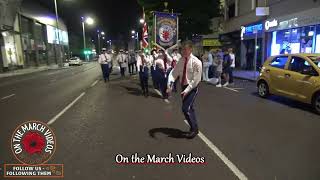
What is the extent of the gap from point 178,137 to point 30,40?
44943 mm

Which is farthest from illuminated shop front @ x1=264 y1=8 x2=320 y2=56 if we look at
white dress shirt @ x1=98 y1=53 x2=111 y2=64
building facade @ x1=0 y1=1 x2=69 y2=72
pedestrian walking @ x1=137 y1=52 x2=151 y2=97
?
building facade @ x1=0 y1=1 x2=69 y2=72

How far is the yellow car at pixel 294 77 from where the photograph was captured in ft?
28.0

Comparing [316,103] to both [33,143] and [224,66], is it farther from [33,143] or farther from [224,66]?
[33,143]

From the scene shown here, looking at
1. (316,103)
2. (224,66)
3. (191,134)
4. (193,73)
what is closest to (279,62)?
(316,103)

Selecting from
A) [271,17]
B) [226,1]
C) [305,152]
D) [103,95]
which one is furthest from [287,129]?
[226,1]

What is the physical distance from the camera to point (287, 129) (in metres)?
6.69

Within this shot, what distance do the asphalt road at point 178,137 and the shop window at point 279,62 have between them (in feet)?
4.09

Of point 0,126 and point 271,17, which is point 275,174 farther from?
point 271,17

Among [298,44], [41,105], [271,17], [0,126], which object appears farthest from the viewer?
[271,17]

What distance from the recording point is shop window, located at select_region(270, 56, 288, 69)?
996cm

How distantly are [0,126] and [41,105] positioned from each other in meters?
2.88

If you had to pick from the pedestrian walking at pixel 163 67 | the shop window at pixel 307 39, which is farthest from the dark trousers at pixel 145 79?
the shop window at pixel 307 39

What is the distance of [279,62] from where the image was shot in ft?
33.8

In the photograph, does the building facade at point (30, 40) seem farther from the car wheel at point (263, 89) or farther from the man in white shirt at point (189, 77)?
the man in white shirt at point (189, 77)
